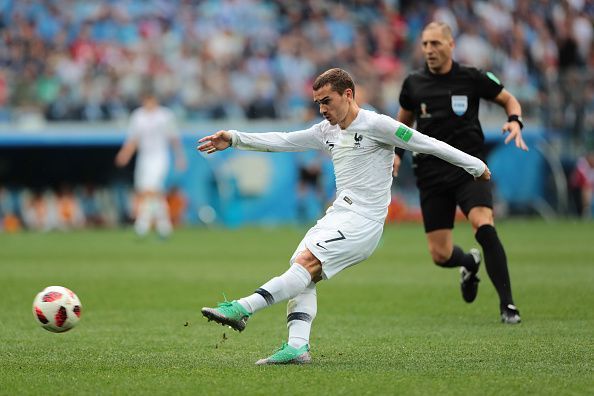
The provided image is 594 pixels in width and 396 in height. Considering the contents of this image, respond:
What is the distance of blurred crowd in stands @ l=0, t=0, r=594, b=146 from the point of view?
2583 cm

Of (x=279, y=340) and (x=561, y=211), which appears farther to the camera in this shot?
(x=561, y=211)

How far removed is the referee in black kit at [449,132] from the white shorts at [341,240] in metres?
2.39

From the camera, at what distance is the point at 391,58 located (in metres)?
28.8

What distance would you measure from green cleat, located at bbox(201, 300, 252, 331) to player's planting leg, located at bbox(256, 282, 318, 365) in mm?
474

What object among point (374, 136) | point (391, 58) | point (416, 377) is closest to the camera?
point (416, 377)

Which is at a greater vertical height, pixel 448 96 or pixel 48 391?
pixel 448 96

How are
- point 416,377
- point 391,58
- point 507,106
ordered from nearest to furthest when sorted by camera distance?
point 416,377 < point 507,106 < point 391,58

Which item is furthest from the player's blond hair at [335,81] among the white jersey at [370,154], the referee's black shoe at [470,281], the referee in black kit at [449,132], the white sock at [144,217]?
the white sock at [144,217]

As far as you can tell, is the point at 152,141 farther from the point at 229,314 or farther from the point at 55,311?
the point at 229,314

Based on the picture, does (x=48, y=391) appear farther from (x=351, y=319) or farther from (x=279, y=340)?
(x=351, y=319)

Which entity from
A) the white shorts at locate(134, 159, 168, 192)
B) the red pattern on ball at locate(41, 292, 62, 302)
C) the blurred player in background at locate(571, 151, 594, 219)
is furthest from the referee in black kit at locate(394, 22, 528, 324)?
the blurred player in background at locate(571, 151, 594, 219)

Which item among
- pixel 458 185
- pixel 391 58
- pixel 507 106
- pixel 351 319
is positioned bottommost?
pixel 351 319

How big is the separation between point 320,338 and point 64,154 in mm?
19625

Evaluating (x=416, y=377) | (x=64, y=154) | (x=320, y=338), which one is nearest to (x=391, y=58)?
(x=64, y=154)
